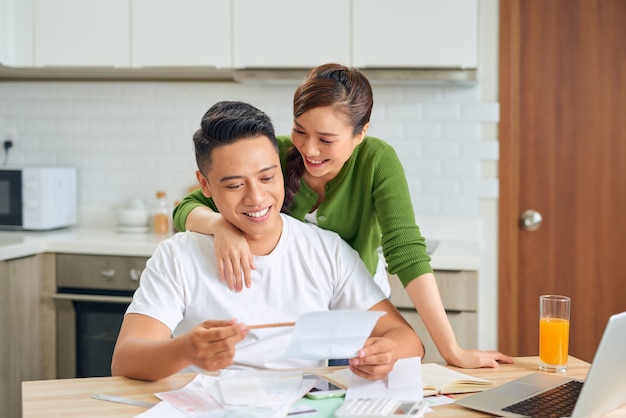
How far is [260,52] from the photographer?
346cm

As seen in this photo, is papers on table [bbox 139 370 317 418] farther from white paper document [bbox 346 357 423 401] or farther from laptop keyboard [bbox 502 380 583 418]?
laptop keyboard [bbox 502 380 583 418]

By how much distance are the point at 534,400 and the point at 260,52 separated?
7.51 ft

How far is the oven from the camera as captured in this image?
336cm

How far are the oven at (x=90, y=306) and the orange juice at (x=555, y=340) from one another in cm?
199

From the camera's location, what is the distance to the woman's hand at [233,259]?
183 centimetres

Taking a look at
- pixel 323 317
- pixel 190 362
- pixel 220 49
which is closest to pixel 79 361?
pixel 220 49

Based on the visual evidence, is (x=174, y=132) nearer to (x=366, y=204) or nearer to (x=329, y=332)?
(x=366, y=204)

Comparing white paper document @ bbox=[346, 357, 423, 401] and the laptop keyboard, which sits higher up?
white paper document @ bbox=[346, 357, 423, 401]

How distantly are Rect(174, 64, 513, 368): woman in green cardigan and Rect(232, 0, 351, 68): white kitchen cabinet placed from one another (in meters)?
1.26

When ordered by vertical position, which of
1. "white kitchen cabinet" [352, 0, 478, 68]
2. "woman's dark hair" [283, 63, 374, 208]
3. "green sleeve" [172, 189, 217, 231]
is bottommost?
"green sleeve" [172, 189, 217, 231]

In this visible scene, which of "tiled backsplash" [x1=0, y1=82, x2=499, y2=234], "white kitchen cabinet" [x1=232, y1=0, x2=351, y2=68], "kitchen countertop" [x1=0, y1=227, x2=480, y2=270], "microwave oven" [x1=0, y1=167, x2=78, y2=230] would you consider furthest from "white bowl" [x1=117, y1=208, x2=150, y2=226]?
"white kitchen cabinet" [x1=232, y1=0, x2=351, y2=68]

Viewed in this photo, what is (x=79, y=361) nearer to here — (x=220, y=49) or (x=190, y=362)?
(x=220, y=49)

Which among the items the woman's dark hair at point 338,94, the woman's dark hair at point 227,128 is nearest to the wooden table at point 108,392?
the woman's dark hair at point 227,128

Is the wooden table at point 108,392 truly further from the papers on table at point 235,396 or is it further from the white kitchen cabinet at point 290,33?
the white kitchen cabinet at point 290,33
